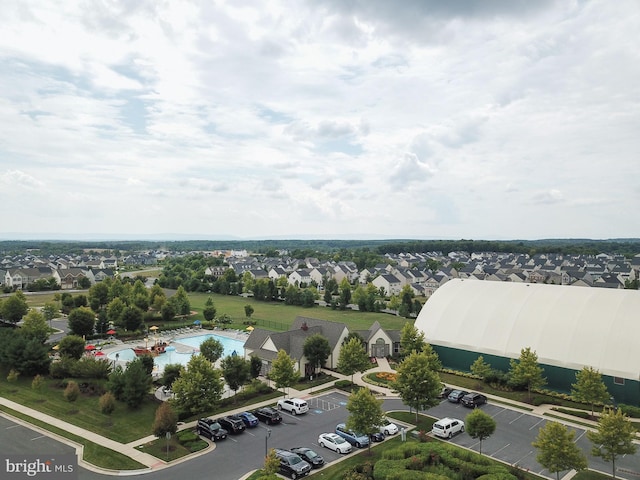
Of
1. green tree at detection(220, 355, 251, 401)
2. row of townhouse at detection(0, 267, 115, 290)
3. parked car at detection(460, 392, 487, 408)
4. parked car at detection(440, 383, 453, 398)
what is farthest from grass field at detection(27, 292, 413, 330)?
parked car at detection(460, 392, 487, 408)

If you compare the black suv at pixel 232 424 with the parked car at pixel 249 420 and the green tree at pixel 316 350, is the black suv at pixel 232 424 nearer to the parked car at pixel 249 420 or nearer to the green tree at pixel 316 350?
the parked car at pixel 249 420

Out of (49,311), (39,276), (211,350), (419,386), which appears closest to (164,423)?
(211,350)

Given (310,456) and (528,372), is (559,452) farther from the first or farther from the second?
(528,372)

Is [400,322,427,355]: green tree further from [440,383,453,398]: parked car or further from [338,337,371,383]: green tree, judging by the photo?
[338,337,371,383]: green tree

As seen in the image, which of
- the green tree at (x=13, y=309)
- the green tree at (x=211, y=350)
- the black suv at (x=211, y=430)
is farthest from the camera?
the green tree at (x=13, y=309)

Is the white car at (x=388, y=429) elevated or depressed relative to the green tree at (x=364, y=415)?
depressed

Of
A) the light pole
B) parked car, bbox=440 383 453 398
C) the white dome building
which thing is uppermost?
→ the white dome building

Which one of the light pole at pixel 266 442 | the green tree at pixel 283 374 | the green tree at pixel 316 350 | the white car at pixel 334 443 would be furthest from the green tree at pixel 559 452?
the green tree at pixel 316 350
